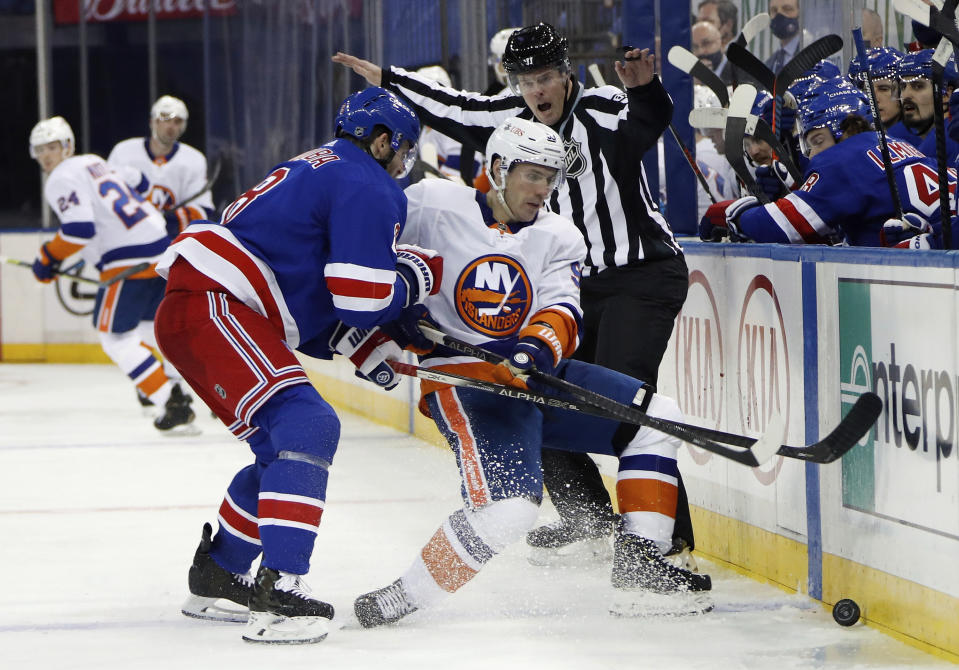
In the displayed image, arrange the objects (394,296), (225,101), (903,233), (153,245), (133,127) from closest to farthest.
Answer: (394,296) → (903,233) → (153,245) → (225,101) → (133,127)

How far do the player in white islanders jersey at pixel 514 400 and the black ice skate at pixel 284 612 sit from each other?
0.46ft

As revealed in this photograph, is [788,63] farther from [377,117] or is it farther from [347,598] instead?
[347,598]

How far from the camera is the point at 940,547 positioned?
104 inches

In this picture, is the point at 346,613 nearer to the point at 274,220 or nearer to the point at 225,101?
the point at 274,220

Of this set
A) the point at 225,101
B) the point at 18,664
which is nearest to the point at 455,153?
the point at 225,101

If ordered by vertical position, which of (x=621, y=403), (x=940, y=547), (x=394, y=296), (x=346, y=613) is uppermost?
(x=394, y=296)

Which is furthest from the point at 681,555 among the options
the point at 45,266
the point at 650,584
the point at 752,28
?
the point at 45,266

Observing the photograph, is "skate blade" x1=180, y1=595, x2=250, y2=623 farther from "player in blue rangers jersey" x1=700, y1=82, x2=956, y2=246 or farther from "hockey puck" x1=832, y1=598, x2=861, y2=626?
"player in blue rangers jersey" x1=700, y1=82, x2=956, y2=246

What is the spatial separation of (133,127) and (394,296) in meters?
10.6

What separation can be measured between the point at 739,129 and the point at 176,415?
10.7ft

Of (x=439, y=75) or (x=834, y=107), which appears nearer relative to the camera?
(x=834, y=107)

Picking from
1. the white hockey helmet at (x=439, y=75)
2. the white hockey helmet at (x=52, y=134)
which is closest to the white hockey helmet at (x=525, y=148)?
the white hockey helmet at (x=439, y=75)

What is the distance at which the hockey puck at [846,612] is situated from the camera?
2.86 meters

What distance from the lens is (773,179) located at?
3.86 meters
